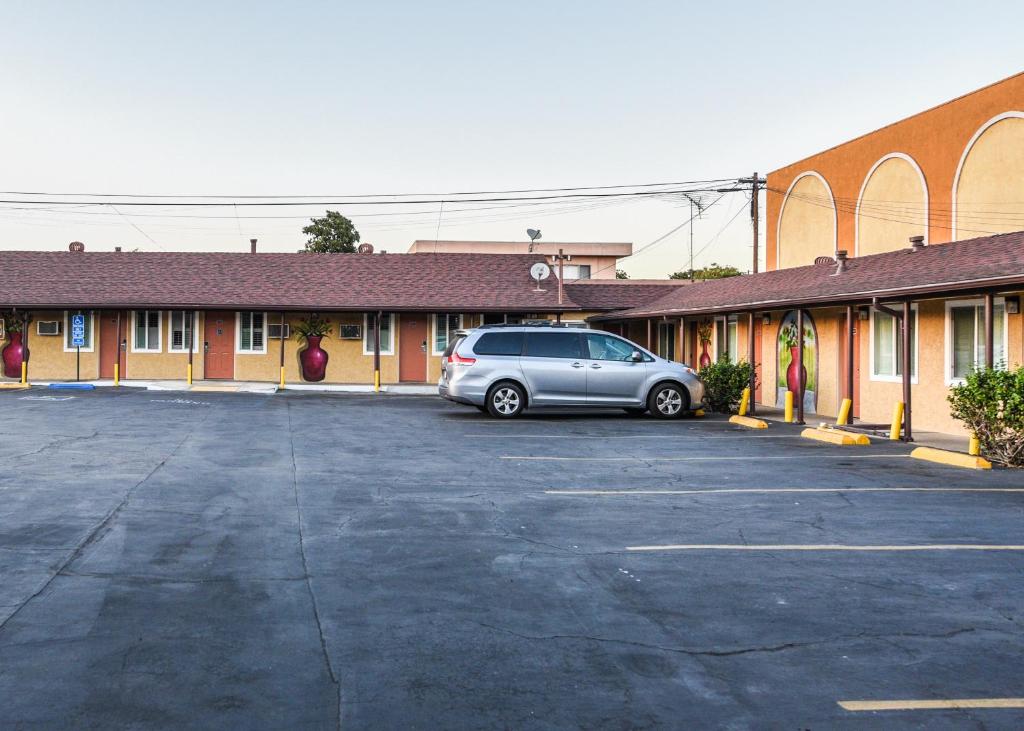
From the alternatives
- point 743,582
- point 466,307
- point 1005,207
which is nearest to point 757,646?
point 743,582

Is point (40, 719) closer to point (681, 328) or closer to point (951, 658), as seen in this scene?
point (951, 658)

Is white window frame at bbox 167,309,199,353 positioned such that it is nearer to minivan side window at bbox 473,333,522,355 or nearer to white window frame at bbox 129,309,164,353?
white window frame at bbox 129,309,164,353

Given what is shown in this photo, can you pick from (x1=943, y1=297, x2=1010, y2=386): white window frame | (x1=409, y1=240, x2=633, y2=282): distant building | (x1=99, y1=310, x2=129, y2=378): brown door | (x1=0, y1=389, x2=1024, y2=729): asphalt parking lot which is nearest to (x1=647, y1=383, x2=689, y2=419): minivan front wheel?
(x1=943, y1=297, x2=1010, y2=386): white window frame

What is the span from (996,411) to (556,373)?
8.27 meters

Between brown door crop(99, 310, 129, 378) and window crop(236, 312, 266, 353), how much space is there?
388cm

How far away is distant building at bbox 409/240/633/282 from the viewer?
61.4 meters

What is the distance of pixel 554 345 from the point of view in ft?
62.3

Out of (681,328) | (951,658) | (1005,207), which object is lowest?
(951,658)

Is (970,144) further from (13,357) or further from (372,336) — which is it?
(13,357)

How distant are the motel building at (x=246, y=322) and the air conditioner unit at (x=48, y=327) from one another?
0.11 ft

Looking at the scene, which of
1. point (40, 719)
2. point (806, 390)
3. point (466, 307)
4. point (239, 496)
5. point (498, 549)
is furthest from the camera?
point (466, 307)

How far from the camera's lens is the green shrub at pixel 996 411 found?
41.0ft

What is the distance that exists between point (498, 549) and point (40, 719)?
12.5 ft

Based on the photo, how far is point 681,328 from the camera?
25.9m
